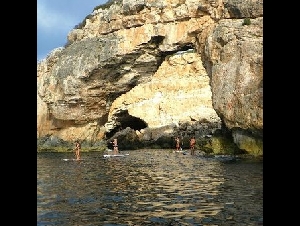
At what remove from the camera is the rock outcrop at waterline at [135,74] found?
43.8 m

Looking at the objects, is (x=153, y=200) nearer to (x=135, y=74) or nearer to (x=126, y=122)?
(x=135, y=74)

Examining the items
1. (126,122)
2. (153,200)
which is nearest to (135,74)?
(126,122)

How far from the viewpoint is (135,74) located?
4809cm

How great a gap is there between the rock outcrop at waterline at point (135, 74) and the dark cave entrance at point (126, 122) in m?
0.14

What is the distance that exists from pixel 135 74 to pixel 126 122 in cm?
817

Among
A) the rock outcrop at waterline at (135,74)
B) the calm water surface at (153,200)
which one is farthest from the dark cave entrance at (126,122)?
the calm water surface at (153,200)

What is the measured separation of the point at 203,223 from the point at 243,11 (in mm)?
26628

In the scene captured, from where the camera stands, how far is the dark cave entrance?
50.8 metres

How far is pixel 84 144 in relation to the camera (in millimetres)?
50062

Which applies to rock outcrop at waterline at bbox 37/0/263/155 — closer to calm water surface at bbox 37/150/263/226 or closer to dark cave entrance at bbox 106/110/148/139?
dark cave entrance at bbox 106/110/148/139

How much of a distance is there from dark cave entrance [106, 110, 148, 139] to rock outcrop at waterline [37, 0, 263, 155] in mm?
140

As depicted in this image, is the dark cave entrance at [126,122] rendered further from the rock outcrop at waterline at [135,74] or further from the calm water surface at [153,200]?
the calm water surface at [153,200]
